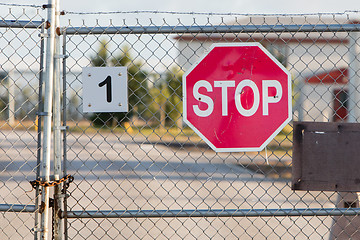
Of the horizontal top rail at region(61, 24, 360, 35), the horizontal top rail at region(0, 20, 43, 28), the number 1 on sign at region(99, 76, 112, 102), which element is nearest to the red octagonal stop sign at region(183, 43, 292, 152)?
the horizontal top rail at region(61, 24, 360, 35)

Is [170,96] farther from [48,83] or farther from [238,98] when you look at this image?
[48,83]

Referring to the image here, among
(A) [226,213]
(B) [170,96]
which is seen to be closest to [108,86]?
(A) [226,213]

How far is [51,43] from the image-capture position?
2854 millimetres

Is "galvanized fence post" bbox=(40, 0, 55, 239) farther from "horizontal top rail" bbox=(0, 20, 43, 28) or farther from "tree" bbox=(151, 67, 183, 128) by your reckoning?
"tree" bbox=(151, 67, 183, 128)

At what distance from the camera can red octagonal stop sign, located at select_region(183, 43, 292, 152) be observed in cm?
292

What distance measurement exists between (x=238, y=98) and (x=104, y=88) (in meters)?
0.91

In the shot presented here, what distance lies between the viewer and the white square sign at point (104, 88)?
9.46 ft

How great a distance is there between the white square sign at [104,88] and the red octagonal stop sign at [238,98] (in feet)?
1.39

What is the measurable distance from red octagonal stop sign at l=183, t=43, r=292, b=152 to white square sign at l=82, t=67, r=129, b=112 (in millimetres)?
425

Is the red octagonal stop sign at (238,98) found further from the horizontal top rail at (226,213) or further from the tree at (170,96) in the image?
the horizontal top rail at (226,213)

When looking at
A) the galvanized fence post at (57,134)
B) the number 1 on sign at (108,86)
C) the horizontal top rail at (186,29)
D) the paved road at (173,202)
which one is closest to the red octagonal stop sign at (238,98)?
the horizontal top rail at (186,29)

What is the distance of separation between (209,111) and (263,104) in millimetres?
369

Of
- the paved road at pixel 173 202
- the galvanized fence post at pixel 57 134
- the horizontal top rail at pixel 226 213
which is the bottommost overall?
the paved road at pixel 173 202

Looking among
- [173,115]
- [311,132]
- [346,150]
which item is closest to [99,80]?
[311,132]
